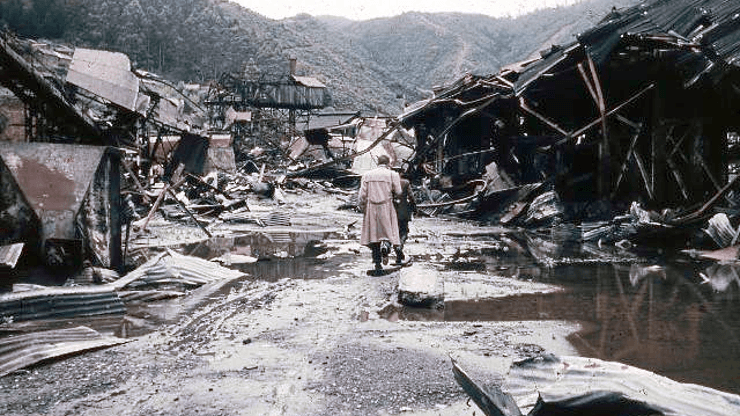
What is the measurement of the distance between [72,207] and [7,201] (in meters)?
0.60

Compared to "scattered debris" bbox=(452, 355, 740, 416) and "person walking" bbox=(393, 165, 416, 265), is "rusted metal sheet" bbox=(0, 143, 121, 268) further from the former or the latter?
"scattered debris" bbox=(452, 355, 740, 416)

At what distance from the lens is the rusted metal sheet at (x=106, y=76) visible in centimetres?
891

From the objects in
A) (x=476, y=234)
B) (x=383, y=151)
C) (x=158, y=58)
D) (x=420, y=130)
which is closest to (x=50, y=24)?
(x=158, y=58)

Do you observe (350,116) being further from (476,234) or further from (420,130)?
(476,234)

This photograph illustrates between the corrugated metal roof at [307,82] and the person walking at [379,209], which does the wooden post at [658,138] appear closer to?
the person walking at [379,209]

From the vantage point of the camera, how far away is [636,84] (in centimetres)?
1216

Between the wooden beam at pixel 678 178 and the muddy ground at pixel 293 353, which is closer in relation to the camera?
the muddy ground at pixel 293 353

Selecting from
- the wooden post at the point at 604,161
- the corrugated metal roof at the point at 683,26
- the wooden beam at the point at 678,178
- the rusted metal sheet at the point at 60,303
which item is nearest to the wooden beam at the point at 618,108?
the wooden post at the point at 604,161

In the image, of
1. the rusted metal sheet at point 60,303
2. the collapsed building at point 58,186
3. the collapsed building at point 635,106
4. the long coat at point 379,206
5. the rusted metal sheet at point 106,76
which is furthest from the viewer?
the collapsed building at point 635,106

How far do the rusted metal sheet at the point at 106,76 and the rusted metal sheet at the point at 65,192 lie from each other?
101 inches

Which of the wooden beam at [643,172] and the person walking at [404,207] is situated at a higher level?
the wooden beam at [643,172]

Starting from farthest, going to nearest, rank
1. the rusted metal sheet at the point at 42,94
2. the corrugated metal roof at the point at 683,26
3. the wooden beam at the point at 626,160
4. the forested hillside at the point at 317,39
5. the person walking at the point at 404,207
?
the forested hillside at the point at 317,39
the wooden beam at the point at 626,160
the person walking at the point at 404,207
the corrugated metal roof at the point at 683,26
the rusted metal sheet at the point at 42,94

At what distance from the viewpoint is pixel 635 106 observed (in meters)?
12.6

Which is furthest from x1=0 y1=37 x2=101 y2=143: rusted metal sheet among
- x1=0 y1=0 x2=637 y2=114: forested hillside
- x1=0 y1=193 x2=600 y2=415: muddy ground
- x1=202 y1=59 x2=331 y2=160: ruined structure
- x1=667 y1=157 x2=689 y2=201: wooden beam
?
x1=0 y1=0 x2=637 y2=114: forested hillside
